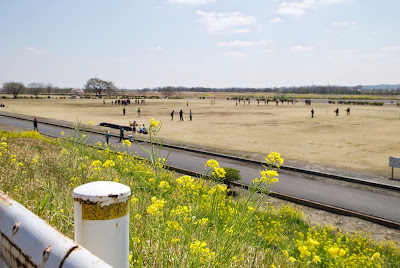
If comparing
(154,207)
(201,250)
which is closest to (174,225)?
(154,207)

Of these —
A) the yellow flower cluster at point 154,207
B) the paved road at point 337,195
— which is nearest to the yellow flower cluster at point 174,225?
the yellow flower cluster at point 154,207

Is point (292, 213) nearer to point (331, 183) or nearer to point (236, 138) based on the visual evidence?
point (331, 183)

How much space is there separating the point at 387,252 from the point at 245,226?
298 inches

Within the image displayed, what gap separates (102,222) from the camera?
168cm

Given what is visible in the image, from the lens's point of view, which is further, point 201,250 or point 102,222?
point 201,250

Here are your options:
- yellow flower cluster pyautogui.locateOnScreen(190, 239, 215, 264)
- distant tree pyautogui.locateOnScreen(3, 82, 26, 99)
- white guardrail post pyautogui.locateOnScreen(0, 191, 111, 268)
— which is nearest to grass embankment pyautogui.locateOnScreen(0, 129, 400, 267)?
yellow flower cluster pyautogui.locateOnScreen(190, 239, 215, 264)

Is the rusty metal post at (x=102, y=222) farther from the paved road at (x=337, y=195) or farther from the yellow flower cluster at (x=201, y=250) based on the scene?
the paved road at (x=337, y=195)

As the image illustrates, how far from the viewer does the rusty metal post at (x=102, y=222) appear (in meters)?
1.67

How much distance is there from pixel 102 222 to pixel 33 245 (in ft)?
1.08

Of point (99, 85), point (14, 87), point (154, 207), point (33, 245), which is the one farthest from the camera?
point (99, 85)

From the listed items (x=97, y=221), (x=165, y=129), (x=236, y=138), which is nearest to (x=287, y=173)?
(x=236, y=138)

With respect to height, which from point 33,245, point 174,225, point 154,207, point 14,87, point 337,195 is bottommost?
point 337,195

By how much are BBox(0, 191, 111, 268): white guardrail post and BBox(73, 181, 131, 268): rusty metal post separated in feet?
0.65

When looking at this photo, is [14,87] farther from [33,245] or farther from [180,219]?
[33,245]
